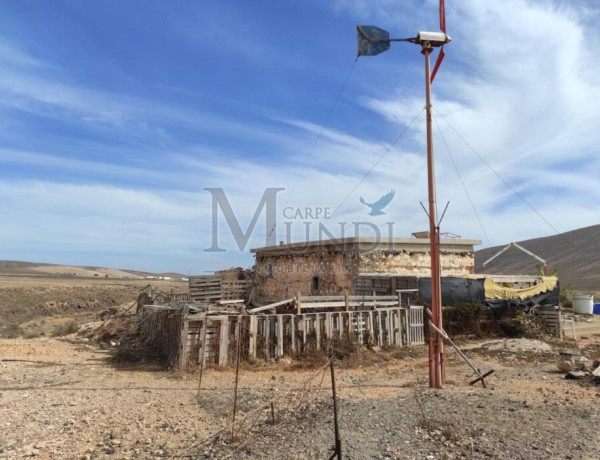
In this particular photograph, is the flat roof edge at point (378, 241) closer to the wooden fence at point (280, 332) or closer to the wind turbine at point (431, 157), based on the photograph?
the wooden fence at point (280, 332)

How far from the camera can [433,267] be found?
32.1 ft

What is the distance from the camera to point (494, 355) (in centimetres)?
1370

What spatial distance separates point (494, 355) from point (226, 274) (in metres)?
15.7

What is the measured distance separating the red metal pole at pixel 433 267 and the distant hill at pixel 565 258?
54113 millimetres

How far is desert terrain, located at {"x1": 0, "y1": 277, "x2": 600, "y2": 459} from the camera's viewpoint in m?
6.10

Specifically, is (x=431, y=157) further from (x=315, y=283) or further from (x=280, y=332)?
(x=315, y=283)

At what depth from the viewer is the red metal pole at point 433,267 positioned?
9.62 m

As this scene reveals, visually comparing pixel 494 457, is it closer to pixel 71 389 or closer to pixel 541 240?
pixel 71 389

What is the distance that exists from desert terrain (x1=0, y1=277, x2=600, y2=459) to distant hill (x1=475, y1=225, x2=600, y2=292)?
5343 cm

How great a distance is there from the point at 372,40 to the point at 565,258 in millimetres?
82713

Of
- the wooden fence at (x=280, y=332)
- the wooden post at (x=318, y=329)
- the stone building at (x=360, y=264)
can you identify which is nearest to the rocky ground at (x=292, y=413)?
the wooden fence at (x=280, y=332)

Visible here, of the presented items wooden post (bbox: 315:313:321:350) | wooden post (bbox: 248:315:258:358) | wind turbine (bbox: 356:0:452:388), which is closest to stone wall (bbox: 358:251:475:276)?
wooden post (bbox: 315:313:321:350)

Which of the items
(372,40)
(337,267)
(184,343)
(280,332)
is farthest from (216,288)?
(372,40)

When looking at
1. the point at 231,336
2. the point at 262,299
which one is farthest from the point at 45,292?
the point at 231,336
